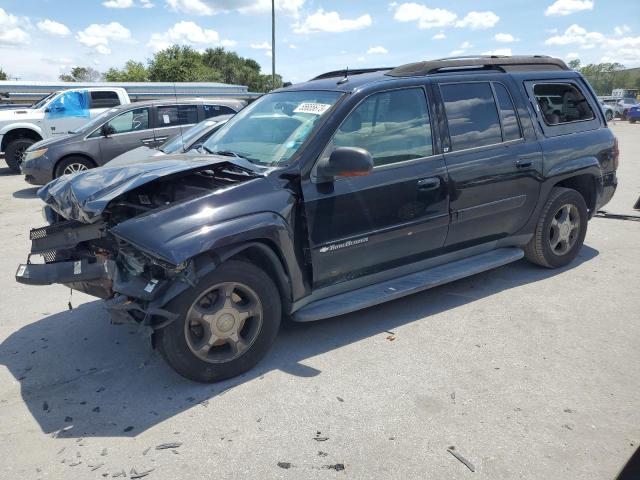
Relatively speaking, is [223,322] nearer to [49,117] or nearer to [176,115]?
[176,115]

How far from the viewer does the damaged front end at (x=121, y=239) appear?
3.06 metres

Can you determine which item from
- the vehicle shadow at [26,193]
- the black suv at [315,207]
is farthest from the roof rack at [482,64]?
the vehicle shadow at [26,193]

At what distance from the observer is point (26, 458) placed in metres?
2.70

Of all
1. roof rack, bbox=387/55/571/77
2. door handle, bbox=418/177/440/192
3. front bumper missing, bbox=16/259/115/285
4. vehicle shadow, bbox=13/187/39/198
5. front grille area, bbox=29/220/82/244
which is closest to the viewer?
front bumper missing, bbox=16/259/115/285

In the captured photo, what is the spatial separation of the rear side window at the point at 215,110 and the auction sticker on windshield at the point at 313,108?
295 inches

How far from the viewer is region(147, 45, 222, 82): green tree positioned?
127 ft

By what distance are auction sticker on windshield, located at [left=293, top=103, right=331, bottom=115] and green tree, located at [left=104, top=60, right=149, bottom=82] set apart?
40925 mm

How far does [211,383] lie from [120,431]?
63 cm

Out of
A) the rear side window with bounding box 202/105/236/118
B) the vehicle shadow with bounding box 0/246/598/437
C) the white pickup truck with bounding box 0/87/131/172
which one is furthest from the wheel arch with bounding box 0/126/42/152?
the vehicle shadow with bounding box 0/246/598/437

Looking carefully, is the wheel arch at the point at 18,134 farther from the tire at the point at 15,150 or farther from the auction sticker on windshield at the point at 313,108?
the auction sticker on windshield at the point at 313,108

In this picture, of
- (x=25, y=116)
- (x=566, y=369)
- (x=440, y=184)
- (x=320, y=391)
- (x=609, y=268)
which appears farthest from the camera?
(x=25, y=116)

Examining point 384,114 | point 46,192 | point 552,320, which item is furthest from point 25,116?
point 552,320

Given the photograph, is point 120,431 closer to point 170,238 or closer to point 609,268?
point 170,238

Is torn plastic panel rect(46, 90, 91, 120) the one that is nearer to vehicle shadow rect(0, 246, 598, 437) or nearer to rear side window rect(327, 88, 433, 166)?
vehicle shadow rect(0, 246, 598, 437)
